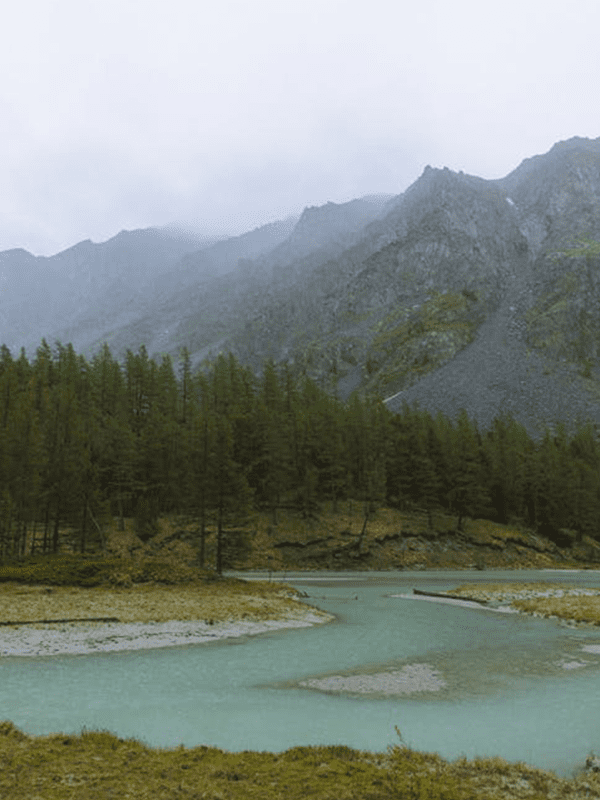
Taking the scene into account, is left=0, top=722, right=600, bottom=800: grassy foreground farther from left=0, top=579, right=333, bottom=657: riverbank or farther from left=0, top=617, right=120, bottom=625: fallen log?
left=0, top=617, right=120, bottom=625: fallen log

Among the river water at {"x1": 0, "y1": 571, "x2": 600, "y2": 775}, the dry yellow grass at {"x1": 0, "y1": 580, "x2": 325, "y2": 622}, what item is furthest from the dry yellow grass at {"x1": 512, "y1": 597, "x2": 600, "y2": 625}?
the dry yellow grass at {"x1": 0, "y1": 580, "x2": 325, "y2": 622}

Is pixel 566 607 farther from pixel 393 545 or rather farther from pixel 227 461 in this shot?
pixel 393 545

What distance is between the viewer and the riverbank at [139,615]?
2459cm

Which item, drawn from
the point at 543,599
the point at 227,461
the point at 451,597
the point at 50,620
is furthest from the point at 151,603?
the point at 543,599

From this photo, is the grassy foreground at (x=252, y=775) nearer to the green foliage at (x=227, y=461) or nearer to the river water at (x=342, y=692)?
the river water at (x=342, y=692)

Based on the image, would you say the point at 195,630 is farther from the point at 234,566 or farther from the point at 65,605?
the point at 234,566

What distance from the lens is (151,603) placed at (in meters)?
35.0

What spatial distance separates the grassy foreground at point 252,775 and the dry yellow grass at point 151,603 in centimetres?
2010

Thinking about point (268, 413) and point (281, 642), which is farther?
point (268, 413)

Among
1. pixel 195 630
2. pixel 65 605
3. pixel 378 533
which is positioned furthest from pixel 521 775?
pixel 378 533

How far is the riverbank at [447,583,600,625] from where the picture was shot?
35.3m

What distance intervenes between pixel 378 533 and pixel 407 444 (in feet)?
69.4

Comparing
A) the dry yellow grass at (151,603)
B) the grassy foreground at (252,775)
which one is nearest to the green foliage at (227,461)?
the dry yellow grass at (151,603)

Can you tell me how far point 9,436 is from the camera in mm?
58469
